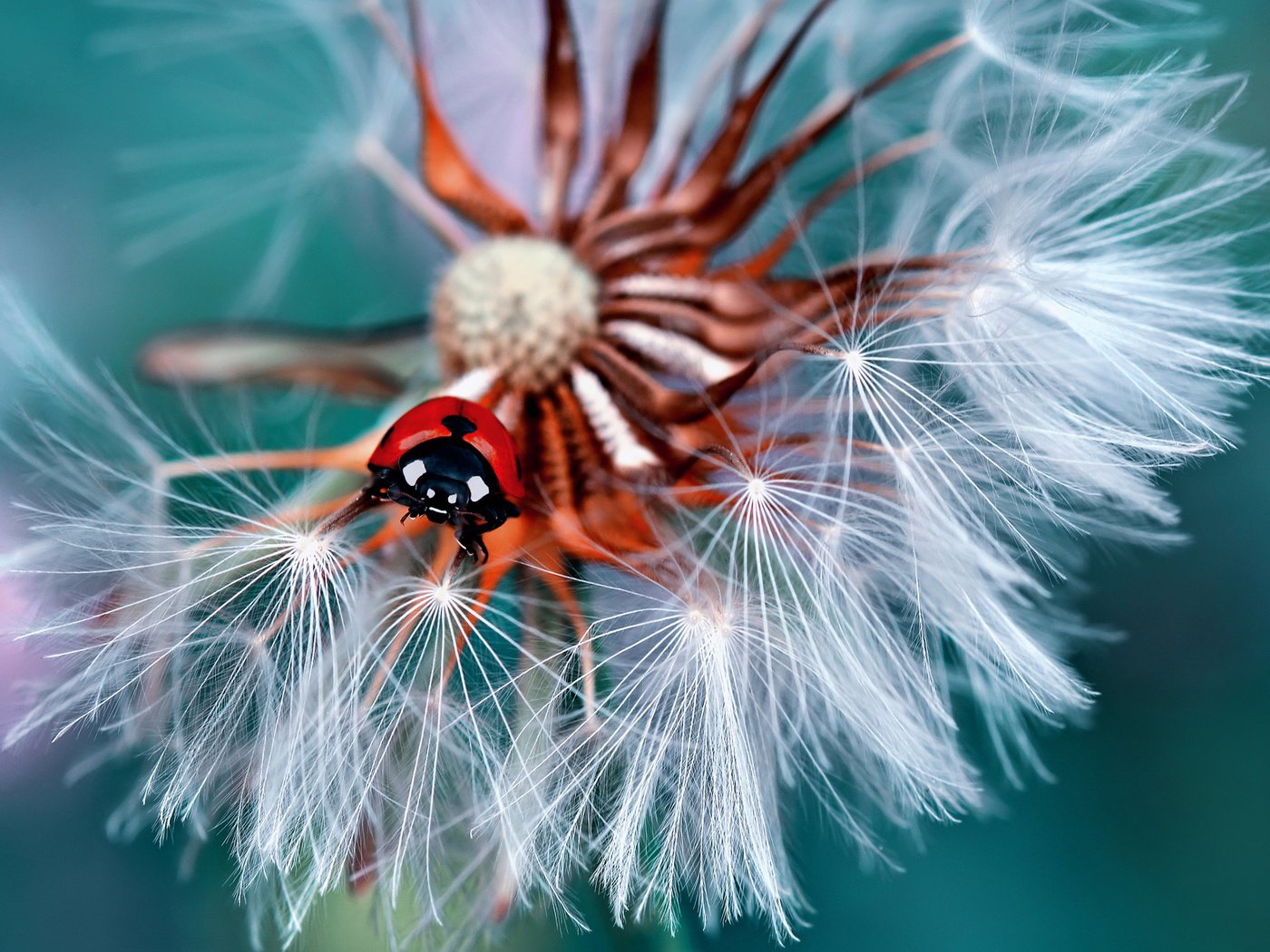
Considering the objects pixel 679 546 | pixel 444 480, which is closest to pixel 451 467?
pixel 444 480

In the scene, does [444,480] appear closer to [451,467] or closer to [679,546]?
[451,467]

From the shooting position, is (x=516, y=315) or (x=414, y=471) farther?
(x=516, y=315)

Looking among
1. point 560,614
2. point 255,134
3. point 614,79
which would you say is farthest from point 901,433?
point 255,134

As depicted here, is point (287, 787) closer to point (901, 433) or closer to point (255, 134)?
point (901, 433)

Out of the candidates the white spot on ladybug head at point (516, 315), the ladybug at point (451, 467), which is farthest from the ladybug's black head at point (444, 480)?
the white spot on ladybug head at point (516, 315)

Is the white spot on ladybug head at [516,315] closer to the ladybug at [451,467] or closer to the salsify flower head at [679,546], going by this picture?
the salsify flower head at [679,546]

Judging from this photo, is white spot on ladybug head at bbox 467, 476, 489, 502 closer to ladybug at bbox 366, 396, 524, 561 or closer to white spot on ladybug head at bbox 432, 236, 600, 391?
ladybug at bbox 366, 396, 524, 561

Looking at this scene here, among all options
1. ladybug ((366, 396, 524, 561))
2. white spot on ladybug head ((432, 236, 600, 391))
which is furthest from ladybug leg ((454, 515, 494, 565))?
white spot on ladybug head ((432, 236, 600, 391))
